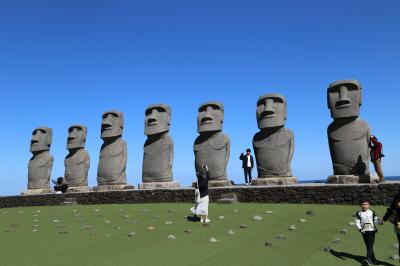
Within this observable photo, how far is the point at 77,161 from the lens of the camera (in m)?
21.6

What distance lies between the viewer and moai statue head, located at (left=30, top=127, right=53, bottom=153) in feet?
74.8

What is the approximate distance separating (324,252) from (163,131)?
12.0 metres

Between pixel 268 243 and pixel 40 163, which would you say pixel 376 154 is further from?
pixel 40 163

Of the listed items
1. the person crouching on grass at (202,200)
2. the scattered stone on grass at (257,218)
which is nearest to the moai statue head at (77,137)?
the person crouching on grass at (202,200)

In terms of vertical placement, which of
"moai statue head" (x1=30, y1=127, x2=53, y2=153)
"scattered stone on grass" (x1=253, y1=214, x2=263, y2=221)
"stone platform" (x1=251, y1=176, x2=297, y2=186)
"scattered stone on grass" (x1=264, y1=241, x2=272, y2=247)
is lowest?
"scattered stone on grass" (x1=264, y1=241, x2=272, y2=247)

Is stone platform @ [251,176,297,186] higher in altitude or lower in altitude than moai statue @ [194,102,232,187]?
lower

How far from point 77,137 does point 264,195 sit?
11.1m

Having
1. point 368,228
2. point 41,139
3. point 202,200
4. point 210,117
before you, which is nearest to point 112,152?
point 41,139

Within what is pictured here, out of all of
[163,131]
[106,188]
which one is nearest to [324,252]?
[163,131]

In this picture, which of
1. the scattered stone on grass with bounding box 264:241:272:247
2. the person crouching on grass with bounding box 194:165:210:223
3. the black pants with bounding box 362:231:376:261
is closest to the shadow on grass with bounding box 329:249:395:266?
the black pants with bounding box 362:231:376:261

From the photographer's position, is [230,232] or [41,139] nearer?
[230,232]

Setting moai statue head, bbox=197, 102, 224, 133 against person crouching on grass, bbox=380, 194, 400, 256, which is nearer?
person crouching on grass, bbox=380, 194, 400, 256

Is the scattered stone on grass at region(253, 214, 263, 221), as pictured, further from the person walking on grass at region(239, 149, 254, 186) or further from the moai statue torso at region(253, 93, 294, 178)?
the person walking on grass at region(239, 149, 254, 186)

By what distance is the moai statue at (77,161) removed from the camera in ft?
70.3
